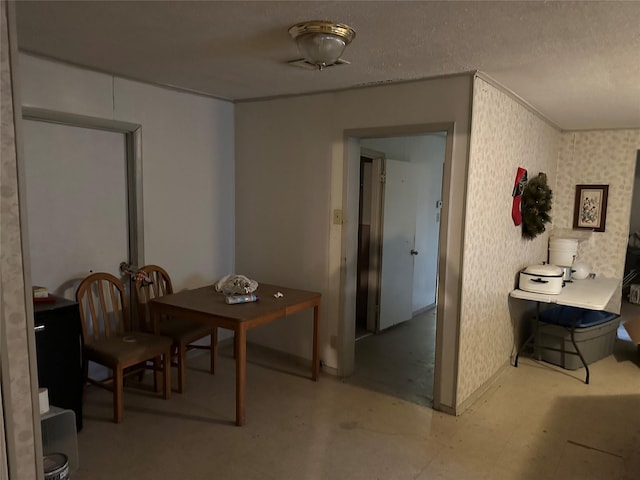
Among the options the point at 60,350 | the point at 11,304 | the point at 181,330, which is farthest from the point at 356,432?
the point at 11,304

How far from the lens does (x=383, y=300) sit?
474cm

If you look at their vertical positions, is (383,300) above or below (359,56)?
below

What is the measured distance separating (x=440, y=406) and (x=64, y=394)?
232 cm

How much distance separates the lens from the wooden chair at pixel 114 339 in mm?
2797

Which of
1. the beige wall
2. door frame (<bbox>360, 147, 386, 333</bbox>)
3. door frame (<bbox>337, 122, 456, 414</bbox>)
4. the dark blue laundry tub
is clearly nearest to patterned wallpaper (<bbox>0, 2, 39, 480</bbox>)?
door frame (<bbox>337, 122, 456, 414</bbox>)

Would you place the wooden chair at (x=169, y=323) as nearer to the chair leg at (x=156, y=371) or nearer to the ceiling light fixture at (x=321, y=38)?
the chair leg at (x=156, y=371)

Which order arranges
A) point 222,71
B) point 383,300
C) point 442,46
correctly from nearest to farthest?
point 442,46 → point 222,71 → point 383,300

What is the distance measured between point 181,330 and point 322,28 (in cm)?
225

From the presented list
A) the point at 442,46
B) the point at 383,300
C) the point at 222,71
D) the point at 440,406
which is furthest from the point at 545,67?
the point at 383,300

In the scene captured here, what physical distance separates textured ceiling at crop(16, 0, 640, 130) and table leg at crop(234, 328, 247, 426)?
161 cm

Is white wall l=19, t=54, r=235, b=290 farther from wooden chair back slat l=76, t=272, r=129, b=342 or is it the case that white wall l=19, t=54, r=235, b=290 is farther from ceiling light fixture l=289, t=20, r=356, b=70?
ceiling light fixture l=289, t=20, r=356, b=70

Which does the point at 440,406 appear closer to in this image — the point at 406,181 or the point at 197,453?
the point at 197,453

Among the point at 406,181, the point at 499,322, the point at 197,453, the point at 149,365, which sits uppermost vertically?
the point at 406,181

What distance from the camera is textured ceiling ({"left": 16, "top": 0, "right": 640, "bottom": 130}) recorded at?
1872mm
